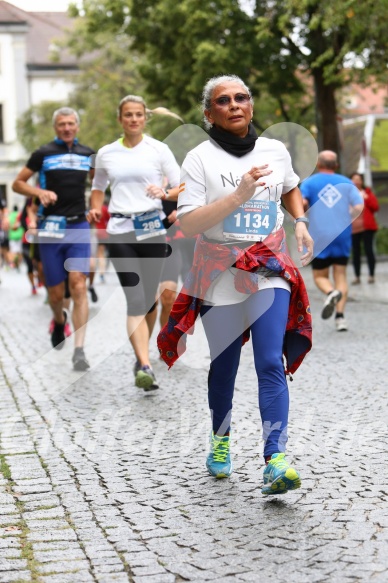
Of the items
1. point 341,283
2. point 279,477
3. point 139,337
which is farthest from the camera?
point 341,283

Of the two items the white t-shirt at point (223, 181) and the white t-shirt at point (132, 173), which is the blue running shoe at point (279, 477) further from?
the white t-shirt at point (132, 173)

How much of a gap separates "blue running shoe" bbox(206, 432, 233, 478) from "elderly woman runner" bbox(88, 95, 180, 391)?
2.99 metres

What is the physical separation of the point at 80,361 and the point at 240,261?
4823 mm

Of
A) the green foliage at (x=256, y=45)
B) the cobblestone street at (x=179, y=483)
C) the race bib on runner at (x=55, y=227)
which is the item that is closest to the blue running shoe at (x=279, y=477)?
the cobblestone street at (x=179, y=483)

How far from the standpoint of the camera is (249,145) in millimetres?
5051

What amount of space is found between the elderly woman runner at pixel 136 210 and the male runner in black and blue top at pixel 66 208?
41.1 inches

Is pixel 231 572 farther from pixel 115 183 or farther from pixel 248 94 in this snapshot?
pixel 115 183

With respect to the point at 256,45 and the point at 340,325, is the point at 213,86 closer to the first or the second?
the point at 340,325

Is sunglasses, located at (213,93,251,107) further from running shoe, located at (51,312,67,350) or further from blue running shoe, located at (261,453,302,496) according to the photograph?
running shoe, located at (51,312,67,350)

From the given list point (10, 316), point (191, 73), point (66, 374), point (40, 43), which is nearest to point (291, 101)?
point (191, 73)

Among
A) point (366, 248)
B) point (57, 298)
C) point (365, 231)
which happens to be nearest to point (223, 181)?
point (57, 298)

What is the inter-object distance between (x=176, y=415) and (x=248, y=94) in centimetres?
269

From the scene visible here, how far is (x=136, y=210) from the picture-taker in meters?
8.48

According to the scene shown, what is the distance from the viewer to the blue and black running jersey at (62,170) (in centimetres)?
959
